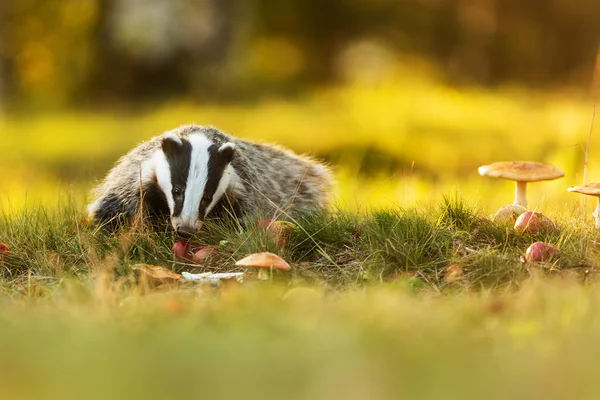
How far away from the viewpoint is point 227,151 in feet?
16.0

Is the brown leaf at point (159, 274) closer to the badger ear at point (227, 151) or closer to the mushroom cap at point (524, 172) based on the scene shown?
the badger ear at point (227, 151)

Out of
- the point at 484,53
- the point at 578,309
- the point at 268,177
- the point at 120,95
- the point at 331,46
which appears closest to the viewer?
the point at 578,309

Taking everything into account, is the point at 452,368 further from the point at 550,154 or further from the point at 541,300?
the point at 550,154

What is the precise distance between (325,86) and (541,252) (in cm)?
1233

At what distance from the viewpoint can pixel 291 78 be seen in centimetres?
1722

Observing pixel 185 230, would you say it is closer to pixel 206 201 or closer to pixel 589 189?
pixel 206 201

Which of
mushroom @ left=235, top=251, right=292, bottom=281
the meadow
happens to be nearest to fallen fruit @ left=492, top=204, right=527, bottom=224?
the meadow

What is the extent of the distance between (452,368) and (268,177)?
3141 mm

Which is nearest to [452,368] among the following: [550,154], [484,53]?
[550,154]

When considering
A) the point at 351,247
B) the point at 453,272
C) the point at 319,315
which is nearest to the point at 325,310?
the point at 319,315

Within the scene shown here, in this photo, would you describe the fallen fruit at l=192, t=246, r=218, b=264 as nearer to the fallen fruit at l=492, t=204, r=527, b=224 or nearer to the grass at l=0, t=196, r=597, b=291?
the grass at l=0, t=196, r=597, b=291

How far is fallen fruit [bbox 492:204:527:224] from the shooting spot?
4617mm

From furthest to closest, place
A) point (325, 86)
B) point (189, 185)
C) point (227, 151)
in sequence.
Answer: point (325, 86) → point (227, 151) → point (189, 185)

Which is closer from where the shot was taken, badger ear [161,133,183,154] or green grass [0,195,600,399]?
green grass [0,195,600,399]
